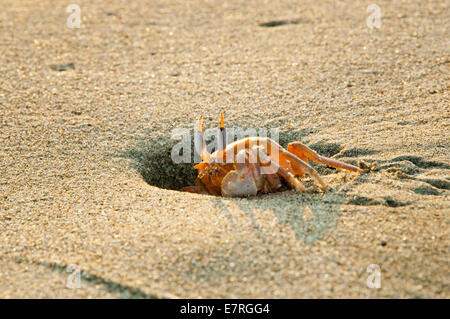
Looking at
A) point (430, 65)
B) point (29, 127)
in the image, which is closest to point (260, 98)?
point (430, 65)

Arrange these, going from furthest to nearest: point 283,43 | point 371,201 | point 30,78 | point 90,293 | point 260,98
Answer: point 283,43 → point 30,78 → point 260,98 → point 371,201 → point 90,293

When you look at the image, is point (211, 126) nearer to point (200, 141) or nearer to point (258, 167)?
point (200, 141)

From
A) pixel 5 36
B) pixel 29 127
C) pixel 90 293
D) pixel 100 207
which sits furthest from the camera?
pixel 5 36

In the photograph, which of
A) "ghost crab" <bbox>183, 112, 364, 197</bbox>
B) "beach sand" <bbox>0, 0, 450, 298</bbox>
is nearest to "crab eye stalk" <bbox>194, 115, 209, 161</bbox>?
"ghost crab" <bbox>183, 112, 364, 197</bbox>

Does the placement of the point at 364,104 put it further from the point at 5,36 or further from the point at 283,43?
the point at 5,36

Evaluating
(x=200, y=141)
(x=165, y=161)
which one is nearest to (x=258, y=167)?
(x=200, y=141)

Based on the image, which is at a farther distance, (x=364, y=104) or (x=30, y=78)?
(x=30, y=78)
